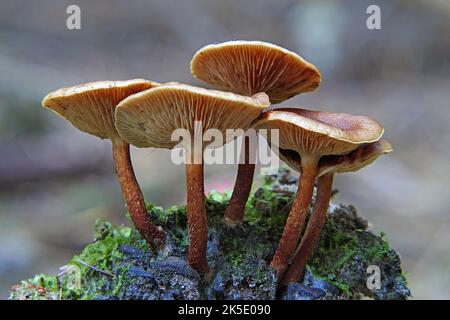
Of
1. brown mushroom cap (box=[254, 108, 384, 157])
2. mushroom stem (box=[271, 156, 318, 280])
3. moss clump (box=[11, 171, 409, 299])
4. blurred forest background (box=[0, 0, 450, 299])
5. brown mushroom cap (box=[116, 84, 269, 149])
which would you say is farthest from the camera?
blurred forest background (box=[0, 0, 450, 299])

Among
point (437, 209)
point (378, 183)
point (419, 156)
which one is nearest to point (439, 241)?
point (437, 209)

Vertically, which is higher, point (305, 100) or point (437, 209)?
point (305, 100)

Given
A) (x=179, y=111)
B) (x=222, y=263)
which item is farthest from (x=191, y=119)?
(x=222, y=263)

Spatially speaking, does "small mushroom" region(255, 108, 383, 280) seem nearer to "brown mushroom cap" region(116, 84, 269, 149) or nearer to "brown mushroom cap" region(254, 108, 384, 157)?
"brown mushroom cap" region(254, 108, 384, 157)

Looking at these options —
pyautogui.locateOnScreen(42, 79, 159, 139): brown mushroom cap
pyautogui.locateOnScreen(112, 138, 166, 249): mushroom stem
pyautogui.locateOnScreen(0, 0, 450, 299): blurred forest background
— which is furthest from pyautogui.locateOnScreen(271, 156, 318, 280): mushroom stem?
pyautogui.locateOnScreen(0, 0, 450, 299): blurred forest background

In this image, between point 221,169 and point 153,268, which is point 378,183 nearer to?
point 221,169
